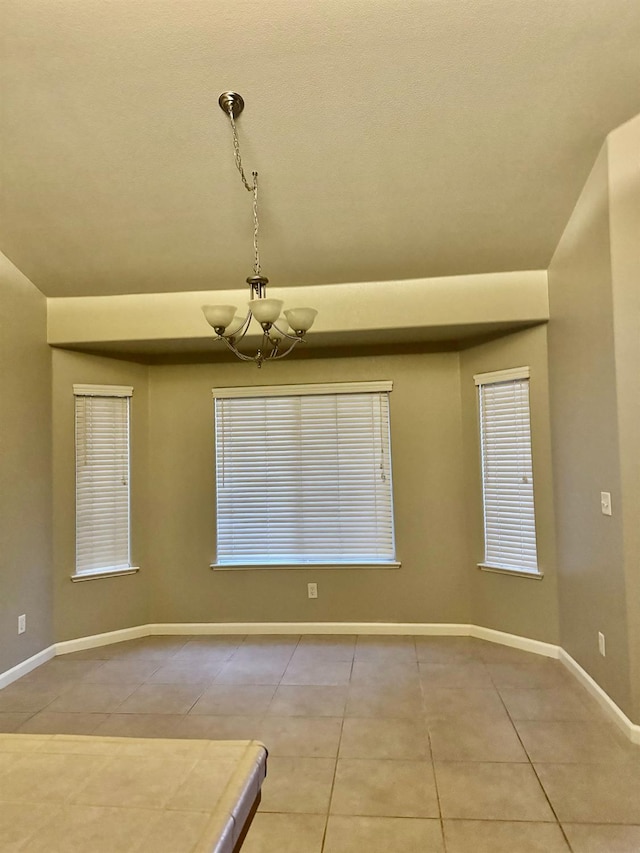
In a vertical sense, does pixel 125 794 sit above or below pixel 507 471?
below

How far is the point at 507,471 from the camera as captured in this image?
411cm

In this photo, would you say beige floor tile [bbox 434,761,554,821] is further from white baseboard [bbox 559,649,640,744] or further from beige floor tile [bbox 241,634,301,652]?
beige floor tile [bbox 241,634,301,652]

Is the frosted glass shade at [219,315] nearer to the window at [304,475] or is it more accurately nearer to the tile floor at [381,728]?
the window at [304,475]

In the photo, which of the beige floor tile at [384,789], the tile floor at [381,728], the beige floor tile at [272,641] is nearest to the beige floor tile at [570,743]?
the tile floor at [381,728]

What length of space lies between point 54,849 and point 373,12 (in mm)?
2863

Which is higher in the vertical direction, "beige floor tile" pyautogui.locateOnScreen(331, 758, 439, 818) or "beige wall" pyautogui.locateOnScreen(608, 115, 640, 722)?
"beige wall" pyautogui.locateOnScreen(608, 115, 640, 722)

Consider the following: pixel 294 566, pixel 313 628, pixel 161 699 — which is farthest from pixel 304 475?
pixel 161 699

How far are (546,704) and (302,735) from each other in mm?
1412

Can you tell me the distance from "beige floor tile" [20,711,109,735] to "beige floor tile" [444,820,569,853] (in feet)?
6.36

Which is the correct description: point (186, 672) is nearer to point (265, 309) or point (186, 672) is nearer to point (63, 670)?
point (63, 670)

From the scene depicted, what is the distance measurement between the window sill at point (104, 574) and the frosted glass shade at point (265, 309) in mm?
2865

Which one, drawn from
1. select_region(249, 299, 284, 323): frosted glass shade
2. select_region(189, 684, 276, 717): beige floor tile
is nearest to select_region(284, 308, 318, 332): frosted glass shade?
select_region(249, 299, 284, 323): frosted glass shade

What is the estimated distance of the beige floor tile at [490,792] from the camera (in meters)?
2.24

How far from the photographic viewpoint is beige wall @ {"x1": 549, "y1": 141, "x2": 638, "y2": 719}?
9.46 ft
